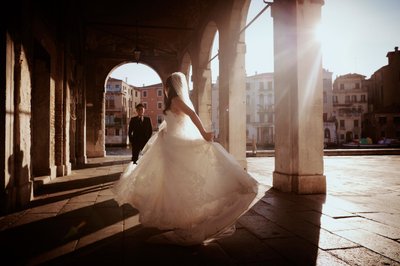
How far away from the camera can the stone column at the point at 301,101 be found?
17.4ft

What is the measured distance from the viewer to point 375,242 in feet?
9.12

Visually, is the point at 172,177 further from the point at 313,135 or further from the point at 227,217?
the point at 313,135

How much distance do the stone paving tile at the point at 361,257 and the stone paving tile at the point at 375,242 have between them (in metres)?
0.08

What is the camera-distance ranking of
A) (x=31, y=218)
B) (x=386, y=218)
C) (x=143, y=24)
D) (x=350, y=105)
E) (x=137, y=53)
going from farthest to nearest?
1. (x=350, y=105)
2. (x=143, y=24)
3. (x=137, y=53)
4. (x=31, y=218)
5. (x=386, y=218)

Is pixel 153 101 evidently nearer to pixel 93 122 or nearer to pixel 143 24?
pixel 93 122

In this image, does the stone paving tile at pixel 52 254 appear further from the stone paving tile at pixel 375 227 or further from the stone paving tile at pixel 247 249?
the stone paving tile at pixel 375 227

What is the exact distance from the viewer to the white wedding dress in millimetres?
2650

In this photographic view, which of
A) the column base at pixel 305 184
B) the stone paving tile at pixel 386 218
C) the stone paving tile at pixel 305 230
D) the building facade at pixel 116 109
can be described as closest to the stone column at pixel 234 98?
the column base at pixel 305 184

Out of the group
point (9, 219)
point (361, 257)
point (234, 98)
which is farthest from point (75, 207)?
point (234, 98)

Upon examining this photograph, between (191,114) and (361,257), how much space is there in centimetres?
199

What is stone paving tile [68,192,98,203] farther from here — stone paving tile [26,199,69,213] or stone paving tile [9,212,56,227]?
stone paving tile [9,212,56,227]

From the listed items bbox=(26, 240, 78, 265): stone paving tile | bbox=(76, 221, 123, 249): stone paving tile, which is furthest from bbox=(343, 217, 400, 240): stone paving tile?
bbox=(26, 240, 78, 265): stone paving tile

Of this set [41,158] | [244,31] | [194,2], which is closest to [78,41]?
[194,2]

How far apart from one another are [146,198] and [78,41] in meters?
10.8
